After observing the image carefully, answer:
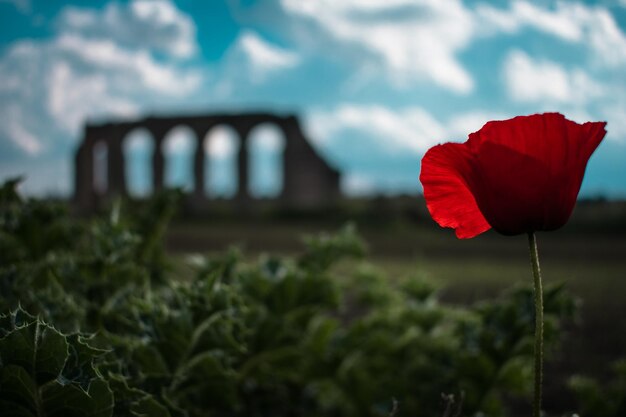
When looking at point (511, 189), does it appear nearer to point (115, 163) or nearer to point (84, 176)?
point (115, 163)

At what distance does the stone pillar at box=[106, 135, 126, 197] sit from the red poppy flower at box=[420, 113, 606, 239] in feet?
118

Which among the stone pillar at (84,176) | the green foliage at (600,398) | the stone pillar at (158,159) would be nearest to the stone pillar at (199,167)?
the stone pillar at (158,159)

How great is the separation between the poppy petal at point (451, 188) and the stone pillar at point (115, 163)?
117ft

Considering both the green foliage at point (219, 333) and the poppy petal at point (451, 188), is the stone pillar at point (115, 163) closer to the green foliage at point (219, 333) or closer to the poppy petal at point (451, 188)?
the green foliage at point (219, 333)

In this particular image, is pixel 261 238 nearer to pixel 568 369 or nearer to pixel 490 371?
pixel 568 369

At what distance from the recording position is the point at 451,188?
871 mm

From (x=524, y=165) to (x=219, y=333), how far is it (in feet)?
2.29

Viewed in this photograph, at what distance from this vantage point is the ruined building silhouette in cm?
3256

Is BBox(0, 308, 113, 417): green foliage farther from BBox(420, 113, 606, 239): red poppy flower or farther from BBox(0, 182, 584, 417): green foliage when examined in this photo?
BBox(420, 113, 606, 239): red poppy flower

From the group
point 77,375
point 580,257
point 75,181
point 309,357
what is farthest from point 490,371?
point 75,181

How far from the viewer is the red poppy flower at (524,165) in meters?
0.76

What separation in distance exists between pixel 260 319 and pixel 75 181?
3788cm

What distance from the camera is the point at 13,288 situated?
4.39 ft

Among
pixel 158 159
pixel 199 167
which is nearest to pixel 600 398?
pixel 199 167
